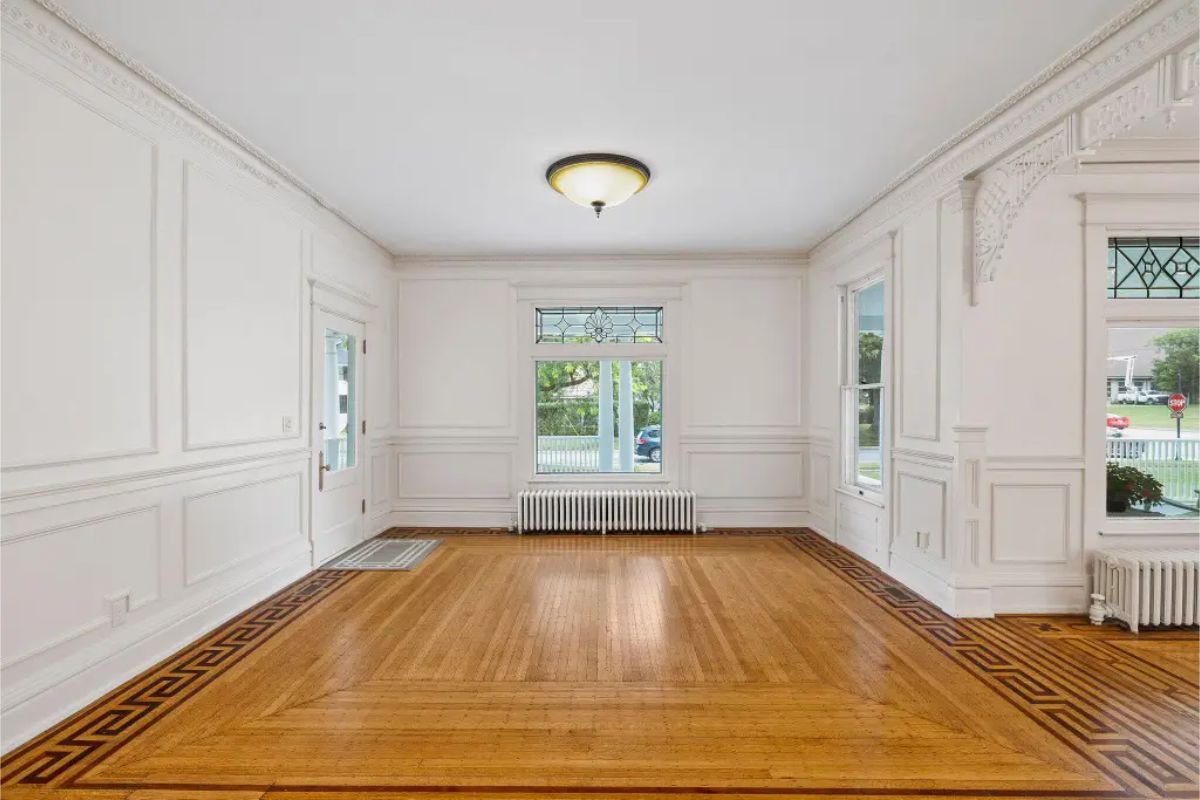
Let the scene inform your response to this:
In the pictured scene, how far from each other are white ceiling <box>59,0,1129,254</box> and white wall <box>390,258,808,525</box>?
1.71 m

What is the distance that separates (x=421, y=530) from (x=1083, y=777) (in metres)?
5.31

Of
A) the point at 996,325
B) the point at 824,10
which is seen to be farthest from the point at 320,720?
the point at 996,325

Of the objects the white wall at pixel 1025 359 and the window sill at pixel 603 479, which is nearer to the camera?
the white wall at pixel 1025 359

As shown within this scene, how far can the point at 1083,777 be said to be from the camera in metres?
2.07

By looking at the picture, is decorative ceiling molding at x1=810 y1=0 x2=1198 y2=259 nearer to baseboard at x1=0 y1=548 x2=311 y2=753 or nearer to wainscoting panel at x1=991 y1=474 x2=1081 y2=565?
wainscoting panel at x1=991 y1=474 x2=1081 y2=565

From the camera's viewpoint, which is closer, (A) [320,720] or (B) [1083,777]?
(B) [1083,777]

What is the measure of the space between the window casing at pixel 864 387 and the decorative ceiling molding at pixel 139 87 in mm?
4589

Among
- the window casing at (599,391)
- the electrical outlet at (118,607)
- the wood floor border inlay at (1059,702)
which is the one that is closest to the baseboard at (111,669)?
the electrical outlet at (118,607)

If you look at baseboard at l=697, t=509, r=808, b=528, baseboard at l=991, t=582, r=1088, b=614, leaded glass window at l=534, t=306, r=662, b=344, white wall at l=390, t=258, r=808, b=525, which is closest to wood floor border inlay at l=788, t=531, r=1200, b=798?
baseboard at l=991, t=582, r=1088, b=614

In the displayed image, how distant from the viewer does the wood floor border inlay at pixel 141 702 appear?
214 centimetres

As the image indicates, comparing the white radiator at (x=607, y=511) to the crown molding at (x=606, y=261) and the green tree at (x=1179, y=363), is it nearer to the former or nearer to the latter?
the crown molding at (x=606, y=261)

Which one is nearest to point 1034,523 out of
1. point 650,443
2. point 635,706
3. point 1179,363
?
point 1179,363

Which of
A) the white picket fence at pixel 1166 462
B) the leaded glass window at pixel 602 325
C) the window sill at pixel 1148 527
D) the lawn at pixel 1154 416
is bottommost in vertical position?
the window sill at pixel 1148 527

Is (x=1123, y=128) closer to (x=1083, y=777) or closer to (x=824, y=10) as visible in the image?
(x=824, y=10)
